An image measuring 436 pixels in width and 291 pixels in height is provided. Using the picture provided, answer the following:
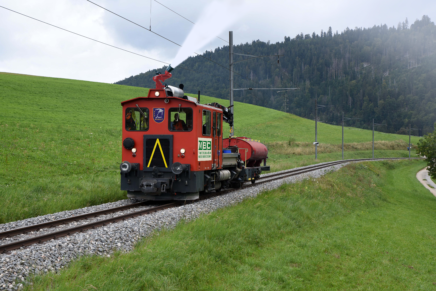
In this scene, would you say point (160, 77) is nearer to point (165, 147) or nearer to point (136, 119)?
point (136, 119)

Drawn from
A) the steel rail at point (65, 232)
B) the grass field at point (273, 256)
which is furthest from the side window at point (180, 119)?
the grass field at point (273, 256)

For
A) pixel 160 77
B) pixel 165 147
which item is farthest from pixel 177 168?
pixel 160 77

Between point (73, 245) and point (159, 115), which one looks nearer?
point (73, 245)

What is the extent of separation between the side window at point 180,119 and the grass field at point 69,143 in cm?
392

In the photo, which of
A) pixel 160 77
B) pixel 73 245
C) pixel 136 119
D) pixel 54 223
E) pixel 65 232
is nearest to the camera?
pixel 73 245

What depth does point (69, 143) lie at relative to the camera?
88.3 ft

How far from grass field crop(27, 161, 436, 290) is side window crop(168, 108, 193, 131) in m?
3.38

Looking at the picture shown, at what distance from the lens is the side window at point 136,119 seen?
12445 mm

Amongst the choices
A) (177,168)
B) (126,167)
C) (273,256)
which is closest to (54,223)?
(126,167)

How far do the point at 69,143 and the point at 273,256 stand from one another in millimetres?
22798

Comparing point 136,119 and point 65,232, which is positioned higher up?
point 136,119

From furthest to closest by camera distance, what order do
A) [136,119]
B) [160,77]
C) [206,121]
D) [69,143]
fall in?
1. [69,143]
2. [160,77]
3. [206,121]
4. [136,119]

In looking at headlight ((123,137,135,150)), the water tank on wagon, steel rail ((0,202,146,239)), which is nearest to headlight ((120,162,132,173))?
headlight ((123,137,135,150))

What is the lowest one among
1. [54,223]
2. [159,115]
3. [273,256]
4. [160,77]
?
[273,256]
